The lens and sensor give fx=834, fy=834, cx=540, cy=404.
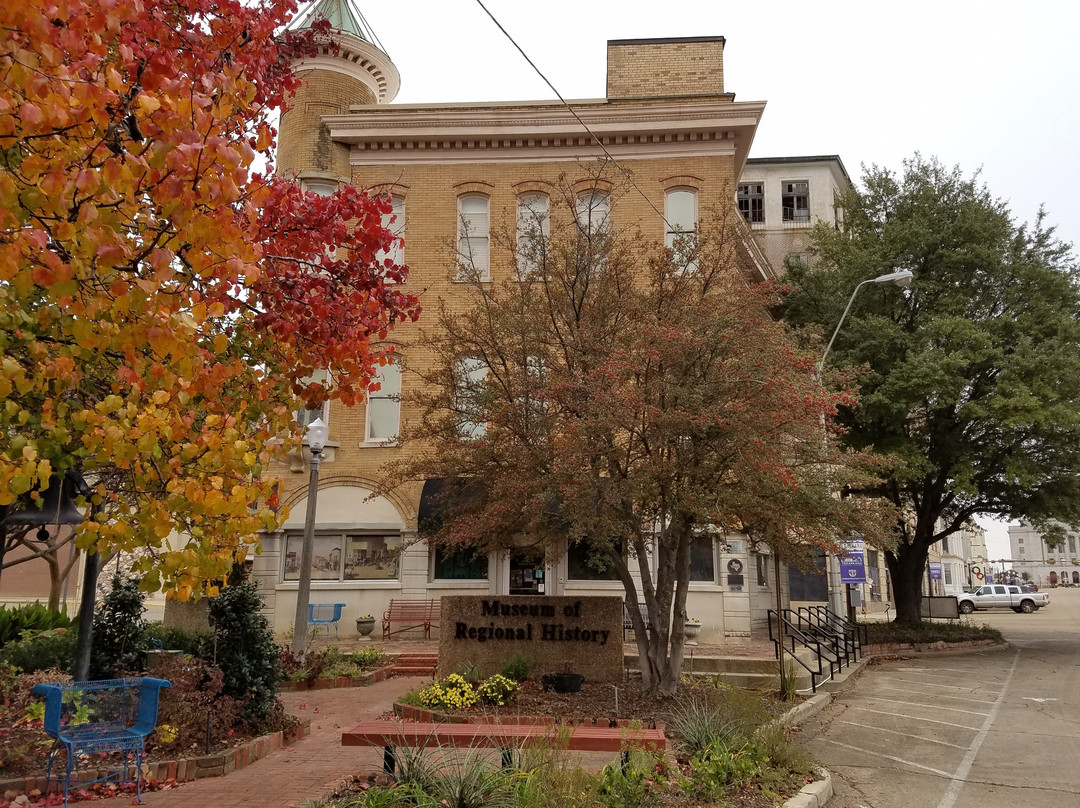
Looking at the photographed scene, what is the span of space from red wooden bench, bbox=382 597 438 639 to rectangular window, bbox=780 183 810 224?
2718 centimetres

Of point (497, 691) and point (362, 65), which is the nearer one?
point (497, 691)

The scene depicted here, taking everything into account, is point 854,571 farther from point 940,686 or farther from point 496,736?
point 496,736

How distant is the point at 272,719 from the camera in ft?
30.7

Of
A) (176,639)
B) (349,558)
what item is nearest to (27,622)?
(176,639)

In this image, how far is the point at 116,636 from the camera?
384 inches

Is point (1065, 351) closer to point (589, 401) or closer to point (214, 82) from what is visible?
point (589, 401)

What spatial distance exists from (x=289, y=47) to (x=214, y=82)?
2910 millimetres

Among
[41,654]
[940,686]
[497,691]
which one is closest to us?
[497,691]

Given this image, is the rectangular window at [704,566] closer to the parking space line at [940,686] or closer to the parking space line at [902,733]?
the parking space line at [940,686]

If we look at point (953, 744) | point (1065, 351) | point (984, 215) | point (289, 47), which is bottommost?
point (953, 744)

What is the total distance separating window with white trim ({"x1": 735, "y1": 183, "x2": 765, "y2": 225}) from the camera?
3978 centimetres

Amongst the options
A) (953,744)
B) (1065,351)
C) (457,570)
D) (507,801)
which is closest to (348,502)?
(457,570)

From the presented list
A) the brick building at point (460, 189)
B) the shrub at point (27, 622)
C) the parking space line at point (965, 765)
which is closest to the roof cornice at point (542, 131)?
the brick building at point (460, 189)

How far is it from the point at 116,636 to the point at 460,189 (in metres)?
17.6
